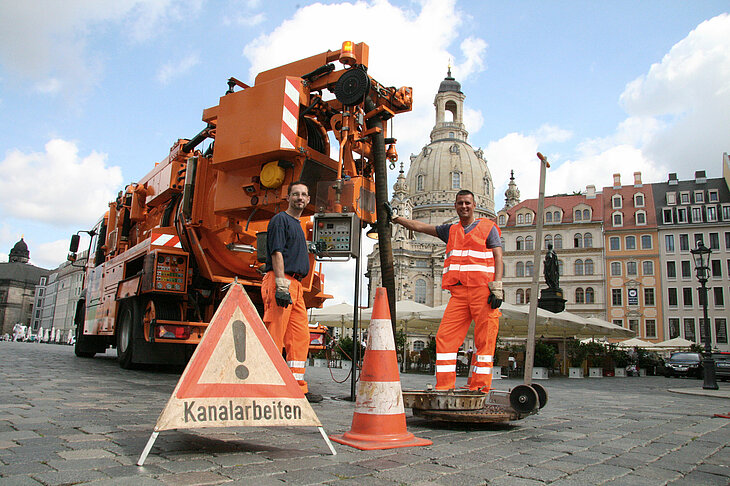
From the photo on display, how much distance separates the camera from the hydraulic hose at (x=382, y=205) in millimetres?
5500

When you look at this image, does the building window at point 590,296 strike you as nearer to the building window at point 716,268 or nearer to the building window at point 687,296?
the building window at point 687,296

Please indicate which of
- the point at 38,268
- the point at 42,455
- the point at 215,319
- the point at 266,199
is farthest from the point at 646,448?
the point at 38,268

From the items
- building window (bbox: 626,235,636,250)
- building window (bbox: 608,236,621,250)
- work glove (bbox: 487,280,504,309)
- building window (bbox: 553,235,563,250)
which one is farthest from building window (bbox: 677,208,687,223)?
work glove (bbox: 487,280,504,309)

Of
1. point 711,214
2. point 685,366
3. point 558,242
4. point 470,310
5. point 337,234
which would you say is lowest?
point 685,366

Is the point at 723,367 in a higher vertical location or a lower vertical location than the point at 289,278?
lower

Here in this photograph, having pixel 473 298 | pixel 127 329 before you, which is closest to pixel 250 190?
pixel 473 298

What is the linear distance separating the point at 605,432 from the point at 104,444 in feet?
12.5

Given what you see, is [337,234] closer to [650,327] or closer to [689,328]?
[689,328]

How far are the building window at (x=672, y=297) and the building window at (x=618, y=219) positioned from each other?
7.69 m

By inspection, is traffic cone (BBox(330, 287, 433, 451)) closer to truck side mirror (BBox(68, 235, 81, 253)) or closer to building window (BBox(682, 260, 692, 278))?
truck side mirror (BBox(68, 235, 81, 253))

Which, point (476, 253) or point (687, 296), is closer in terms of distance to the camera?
point (476, 253)

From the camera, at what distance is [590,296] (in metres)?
55.9

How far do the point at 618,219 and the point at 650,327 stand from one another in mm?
10812

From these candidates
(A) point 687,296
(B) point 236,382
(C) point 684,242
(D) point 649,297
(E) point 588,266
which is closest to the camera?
(B) point 236,382
